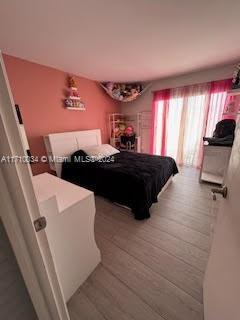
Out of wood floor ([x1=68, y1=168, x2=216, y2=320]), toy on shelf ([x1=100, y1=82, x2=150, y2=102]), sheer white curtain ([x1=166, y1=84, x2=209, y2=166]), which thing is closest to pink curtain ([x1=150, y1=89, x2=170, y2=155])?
sheer white curtain ([x1=166, y1=84, x2=209, y2=166])

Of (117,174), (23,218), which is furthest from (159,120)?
(23,218)

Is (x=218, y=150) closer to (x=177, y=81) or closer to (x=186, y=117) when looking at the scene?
(x=186, y=117)

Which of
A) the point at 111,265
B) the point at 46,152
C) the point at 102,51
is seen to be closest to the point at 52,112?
the point at 46,152

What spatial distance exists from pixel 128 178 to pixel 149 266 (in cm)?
103

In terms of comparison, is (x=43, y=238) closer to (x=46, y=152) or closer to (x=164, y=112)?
Answer: (x=46, y=152)

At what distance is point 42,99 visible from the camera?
2.71 m

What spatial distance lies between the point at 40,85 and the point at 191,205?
11.0ft

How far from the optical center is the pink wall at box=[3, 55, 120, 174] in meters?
2.38

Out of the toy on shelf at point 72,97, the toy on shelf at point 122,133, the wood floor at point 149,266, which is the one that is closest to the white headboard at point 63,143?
the toy on shelf at point 72,97

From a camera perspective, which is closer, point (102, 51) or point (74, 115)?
point (102, 51)

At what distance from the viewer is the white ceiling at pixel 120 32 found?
138cm

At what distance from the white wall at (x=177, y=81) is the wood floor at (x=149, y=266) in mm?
2747

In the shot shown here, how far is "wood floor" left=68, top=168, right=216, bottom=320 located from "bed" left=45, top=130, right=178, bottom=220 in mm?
239

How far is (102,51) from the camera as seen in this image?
7.29 feet
